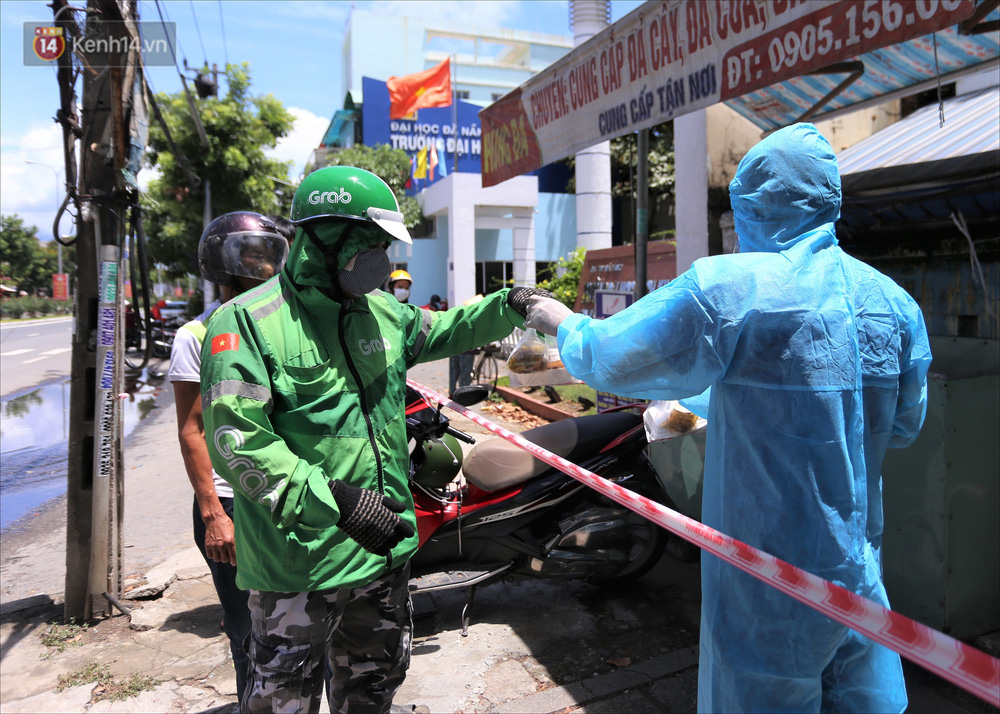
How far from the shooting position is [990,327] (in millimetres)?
5250

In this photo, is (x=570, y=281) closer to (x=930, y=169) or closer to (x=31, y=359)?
(x=930, y=169)

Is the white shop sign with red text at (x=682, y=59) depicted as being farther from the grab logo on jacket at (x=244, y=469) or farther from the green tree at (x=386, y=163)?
the green tree at (x=386, y=163)

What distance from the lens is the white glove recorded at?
2.09 m

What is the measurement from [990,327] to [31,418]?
12020mm

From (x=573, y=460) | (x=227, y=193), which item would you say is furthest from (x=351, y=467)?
(x=227, y=193)

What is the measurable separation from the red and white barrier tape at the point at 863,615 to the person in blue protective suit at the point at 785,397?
8 cm

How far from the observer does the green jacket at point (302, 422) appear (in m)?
1.76

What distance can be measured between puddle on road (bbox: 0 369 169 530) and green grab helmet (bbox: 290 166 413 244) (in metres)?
4.13

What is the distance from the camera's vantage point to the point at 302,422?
1948 mm

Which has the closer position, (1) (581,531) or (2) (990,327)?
(1) (581,531)

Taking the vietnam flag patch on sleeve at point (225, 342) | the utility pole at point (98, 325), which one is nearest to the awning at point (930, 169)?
the vietnam flag patch on sleeve at point (225, 342)

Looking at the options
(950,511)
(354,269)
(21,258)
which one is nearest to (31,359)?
(354,269)

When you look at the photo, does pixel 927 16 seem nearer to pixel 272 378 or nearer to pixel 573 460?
pixel 573 460

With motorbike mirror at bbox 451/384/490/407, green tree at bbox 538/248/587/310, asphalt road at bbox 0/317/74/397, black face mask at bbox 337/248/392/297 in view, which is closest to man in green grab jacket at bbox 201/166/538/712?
black face mask at bbox 337/248/392/297
